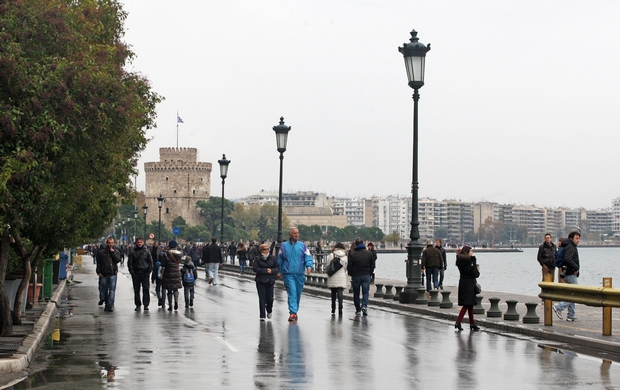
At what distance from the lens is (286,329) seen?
19266 millimetres

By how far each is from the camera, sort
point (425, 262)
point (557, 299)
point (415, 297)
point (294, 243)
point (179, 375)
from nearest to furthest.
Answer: point (179, 375) → point (557, 299) → point (294, 243) → point (415, 297) → point (425, 262)

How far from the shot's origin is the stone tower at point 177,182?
171 meters

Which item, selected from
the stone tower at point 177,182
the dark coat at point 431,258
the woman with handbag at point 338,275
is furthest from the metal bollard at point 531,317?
the stone tower at point 177,182

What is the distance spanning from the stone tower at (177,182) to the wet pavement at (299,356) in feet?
489

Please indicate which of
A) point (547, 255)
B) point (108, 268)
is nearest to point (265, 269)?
point (108, 268)

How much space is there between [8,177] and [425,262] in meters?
20.6

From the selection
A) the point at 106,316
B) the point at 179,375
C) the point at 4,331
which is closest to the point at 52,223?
the point at 4,331

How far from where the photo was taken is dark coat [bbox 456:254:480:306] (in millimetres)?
19041

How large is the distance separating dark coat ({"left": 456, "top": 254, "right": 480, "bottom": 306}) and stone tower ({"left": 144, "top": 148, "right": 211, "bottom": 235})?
500ft

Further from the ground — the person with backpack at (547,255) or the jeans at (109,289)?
the person with backpack at (547,255)

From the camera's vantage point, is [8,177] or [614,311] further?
[614,311]

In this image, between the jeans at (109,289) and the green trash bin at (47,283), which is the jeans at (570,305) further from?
the green trash bin at (47,283)

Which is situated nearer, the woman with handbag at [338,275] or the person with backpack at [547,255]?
the woman with handbag at [338,275]

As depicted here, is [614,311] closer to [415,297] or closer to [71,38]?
[415,297]
